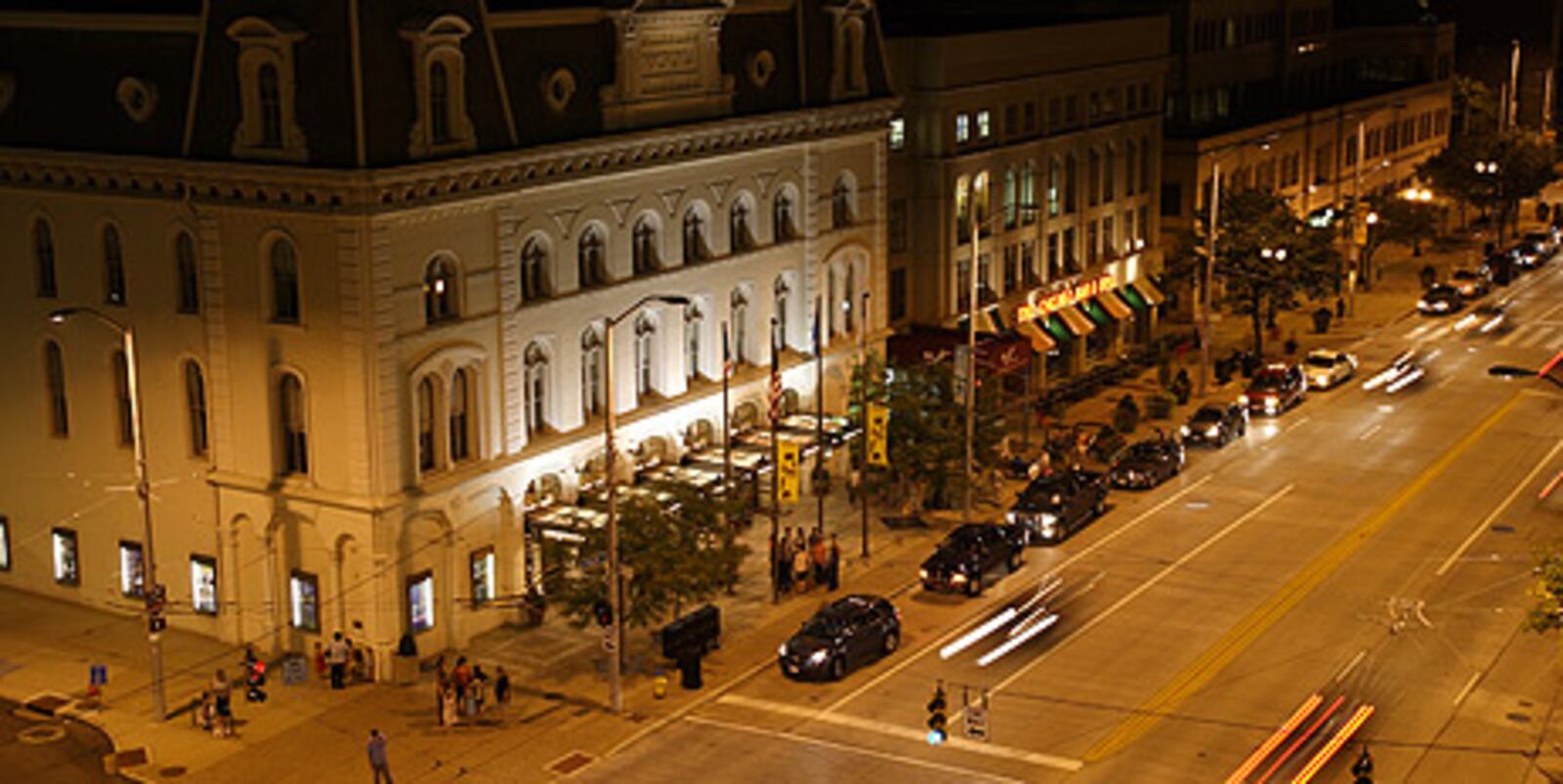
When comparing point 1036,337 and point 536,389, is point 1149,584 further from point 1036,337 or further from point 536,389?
point 1036,337

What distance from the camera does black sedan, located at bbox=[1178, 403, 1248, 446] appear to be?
7450 cm

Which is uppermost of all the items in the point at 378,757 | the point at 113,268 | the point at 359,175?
the point at 359,175

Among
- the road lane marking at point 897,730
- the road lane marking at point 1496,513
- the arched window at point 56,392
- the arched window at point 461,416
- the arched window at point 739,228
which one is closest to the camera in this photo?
the road lane marking at point 897,730

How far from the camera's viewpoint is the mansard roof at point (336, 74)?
49.0m

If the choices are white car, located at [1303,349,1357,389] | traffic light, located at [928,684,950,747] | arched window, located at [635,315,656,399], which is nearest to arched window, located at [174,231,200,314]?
arched window, located at [635,315,656,399]

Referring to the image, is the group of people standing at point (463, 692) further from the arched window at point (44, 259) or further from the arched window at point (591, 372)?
the arched window at point (44, 259)

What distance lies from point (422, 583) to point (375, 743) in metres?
9.30

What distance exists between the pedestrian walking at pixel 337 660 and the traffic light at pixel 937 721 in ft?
49.4

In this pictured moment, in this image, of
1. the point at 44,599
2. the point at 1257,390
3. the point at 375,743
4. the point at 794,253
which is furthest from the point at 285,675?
the point at 1257,390

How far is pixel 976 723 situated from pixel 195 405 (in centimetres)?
2310

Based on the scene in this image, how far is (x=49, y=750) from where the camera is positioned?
154 feet

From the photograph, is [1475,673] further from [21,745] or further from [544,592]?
[21,745]

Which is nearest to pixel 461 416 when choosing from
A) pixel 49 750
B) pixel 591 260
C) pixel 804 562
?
pixel 591 260

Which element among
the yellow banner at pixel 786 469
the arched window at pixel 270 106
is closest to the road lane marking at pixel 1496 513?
the yellow banner at pixel 786 469
